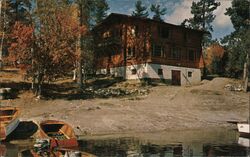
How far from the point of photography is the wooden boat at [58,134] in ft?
94.0

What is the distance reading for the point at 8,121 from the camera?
33375 millimetres

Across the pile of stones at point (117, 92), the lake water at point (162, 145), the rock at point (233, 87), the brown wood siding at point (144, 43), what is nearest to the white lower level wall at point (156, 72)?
the brown wood siding at point (144, 43)

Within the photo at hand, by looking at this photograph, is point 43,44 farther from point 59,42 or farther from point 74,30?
point 74,30

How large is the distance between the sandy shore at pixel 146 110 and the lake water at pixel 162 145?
2.39 meters

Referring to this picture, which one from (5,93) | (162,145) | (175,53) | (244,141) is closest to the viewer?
(162,145)

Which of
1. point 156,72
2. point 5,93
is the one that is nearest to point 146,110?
point 5,93

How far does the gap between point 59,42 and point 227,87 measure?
963 inches

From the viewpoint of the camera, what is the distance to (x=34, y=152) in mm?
25062

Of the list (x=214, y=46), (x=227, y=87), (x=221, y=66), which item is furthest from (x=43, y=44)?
(x=214, y=46)

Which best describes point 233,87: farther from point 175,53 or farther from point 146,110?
point 146,110

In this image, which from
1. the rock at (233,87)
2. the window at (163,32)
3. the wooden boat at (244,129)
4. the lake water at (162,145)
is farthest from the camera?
the window at (163,32)

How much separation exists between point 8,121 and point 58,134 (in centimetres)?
468

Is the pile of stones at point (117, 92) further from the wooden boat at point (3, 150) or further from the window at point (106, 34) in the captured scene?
the wooden boat at point (3, 150)

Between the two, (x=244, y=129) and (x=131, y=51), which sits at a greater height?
(x=131, y=51)
